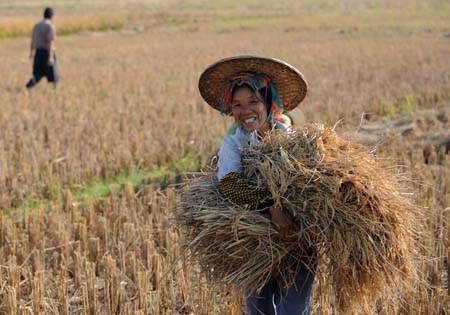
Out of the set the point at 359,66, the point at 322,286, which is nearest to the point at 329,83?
the point at 359,66

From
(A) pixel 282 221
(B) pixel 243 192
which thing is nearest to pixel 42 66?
(B) pixel 243 192

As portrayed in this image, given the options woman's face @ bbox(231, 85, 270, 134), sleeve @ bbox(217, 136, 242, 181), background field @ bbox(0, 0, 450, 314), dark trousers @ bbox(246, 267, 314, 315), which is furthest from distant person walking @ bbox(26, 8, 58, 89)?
dark trousers @ bbox(246, 267, 314, 315)

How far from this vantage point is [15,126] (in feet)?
30.8

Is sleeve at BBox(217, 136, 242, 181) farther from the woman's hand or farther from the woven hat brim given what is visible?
the woven hat brim

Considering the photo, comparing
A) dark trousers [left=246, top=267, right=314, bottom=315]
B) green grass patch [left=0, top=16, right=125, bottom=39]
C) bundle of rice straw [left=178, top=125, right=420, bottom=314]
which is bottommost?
green grass patch [left=0, top=16, right=125, bottom=39]

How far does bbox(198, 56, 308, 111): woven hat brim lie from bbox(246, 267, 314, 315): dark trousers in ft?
3.16

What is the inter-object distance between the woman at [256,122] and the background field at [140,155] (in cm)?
27

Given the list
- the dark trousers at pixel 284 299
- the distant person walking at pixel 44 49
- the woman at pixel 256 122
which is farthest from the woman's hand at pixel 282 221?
the distant person walking at pixel 44 49

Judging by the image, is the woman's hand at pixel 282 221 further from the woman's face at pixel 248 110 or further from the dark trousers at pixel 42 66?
the dark trousers at pixel 42 66

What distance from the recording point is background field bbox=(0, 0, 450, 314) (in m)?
4.32

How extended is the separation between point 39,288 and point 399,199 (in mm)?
2195

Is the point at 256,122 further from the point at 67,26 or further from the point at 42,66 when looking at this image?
the point at 67,26

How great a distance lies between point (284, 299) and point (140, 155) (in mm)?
4886

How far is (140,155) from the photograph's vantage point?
796cm
